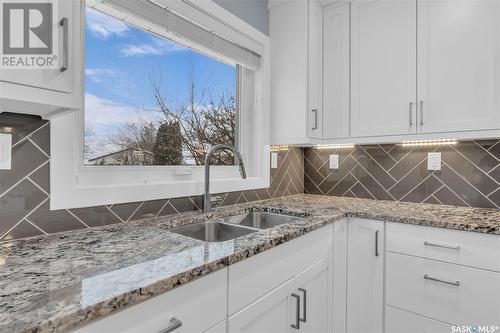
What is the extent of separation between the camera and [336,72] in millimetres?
2045

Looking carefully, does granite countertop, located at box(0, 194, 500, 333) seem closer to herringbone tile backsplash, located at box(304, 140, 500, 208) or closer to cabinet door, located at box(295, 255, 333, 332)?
cabinet door, located at box(295, 255, 333, 332)

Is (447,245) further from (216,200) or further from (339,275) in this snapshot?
(216,200)

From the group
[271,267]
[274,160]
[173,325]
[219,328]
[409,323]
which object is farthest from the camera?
[274,160]

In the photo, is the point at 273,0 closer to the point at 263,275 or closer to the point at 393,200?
the point at 393,200

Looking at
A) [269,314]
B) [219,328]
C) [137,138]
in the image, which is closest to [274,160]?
[137,138]

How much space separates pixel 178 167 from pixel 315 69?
119 cm

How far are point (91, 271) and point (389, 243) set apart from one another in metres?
1.45

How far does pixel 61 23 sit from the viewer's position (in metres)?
0.80

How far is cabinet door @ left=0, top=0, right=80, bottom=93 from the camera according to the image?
0.73 m

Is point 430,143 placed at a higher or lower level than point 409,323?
higher

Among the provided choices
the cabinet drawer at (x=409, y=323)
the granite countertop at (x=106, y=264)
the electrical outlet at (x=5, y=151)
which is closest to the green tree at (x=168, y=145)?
the granite countertop at (x=106, y=264)

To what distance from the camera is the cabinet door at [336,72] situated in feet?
6.59

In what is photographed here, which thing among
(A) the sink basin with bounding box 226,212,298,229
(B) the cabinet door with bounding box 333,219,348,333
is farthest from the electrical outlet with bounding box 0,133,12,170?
(B) the cabinet door with bounding box 333,219,348,333

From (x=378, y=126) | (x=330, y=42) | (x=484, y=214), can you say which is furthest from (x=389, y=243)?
(x=330, y=42)
